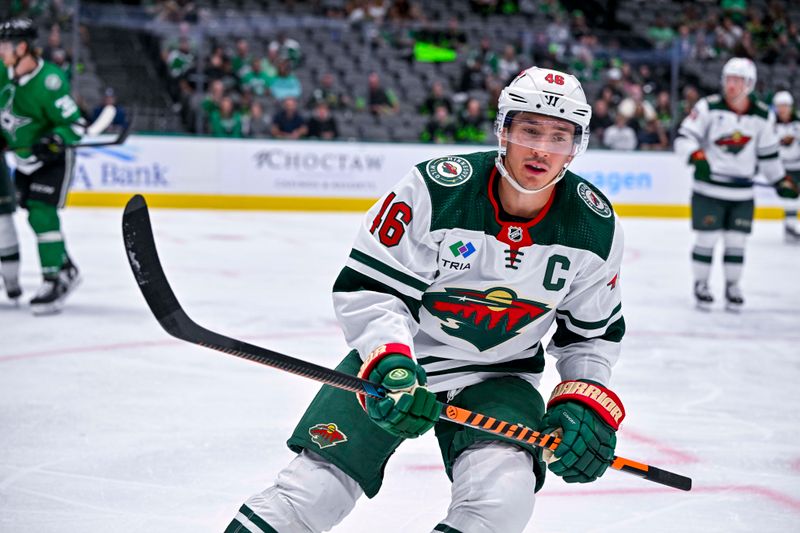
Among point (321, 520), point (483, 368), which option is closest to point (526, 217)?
point (483, 368)

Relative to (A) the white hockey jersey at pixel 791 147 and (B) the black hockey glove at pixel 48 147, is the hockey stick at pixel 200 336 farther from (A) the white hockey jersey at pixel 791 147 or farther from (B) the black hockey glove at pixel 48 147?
(A) the white hockey jersey at pixel 791 147

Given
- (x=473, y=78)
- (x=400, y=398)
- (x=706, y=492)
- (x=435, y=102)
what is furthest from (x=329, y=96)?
(x=400, y=398)

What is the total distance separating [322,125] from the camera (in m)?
9.55

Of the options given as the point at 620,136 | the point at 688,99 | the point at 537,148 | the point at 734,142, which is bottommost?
the point at 620,136

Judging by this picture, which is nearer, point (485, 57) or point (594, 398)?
point (594, 398)

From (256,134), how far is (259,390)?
628 centimetres

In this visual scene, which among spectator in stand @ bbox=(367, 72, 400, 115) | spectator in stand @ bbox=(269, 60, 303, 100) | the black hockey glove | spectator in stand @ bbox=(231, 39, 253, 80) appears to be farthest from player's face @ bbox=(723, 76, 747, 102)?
spectator in stand @ bbox=(231, 39, 253, 80)

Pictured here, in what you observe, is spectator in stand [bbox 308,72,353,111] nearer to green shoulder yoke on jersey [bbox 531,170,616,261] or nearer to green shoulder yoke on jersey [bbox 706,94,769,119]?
green shoulder yoke on jersey [bbox 706,94,769,119]

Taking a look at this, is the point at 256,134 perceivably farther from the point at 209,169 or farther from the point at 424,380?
the point at 424,380

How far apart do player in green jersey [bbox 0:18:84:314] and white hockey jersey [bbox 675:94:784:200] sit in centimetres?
310

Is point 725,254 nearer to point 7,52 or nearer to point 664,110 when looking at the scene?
point 7,52

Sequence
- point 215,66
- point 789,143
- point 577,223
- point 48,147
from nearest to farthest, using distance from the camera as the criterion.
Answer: point 577,223 → point 48,147 → point 789,143 → point 215,66

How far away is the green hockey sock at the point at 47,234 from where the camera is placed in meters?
4.72

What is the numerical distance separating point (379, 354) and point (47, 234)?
11.4ft
